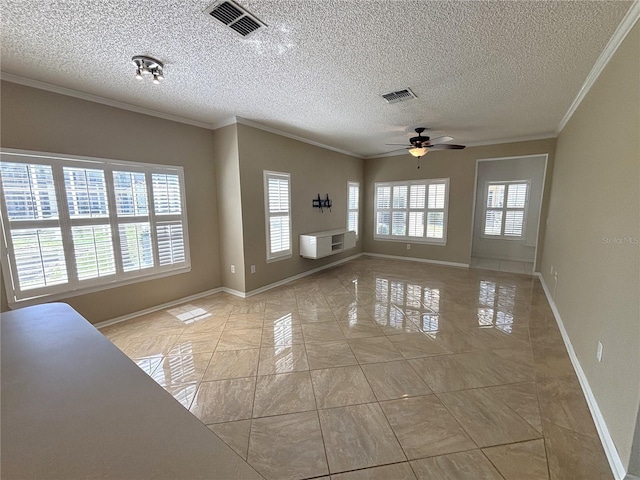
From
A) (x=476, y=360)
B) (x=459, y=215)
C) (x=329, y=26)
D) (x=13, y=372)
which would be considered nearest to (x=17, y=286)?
(x=13, y=372)

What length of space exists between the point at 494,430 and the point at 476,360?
83 cm

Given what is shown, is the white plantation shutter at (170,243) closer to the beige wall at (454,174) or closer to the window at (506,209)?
the beige wall at (454,174)

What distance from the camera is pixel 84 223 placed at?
9.66 ft

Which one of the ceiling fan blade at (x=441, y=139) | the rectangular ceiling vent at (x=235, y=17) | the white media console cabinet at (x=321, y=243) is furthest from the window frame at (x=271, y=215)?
the ceiling fan blade at (x=441, y=139)

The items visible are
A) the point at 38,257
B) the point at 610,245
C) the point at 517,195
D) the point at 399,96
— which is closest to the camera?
the point at 610,245

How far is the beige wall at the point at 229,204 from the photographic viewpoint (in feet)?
12.8

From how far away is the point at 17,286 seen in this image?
2.59 meters

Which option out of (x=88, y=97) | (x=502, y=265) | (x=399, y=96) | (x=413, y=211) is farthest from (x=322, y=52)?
(x=502, y=265)

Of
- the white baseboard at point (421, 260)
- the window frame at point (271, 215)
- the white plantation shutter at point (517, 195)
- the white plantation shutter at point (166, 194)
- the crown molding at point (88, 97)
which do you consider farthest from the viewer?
the white plantation shutter at point (517, 195)

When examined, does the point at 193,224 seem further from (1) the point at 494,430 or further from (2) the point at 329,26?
(1) the point at 494,430

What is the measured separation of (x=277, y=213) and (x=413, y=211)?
3505mm

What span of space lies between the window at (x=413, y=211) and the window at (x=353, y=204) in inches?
20.3

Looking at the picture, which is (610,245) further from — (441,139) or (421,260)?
(421,260)

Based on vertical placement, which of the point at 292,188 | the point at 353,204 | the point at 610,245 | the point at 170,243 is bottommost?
the point at 170,243
